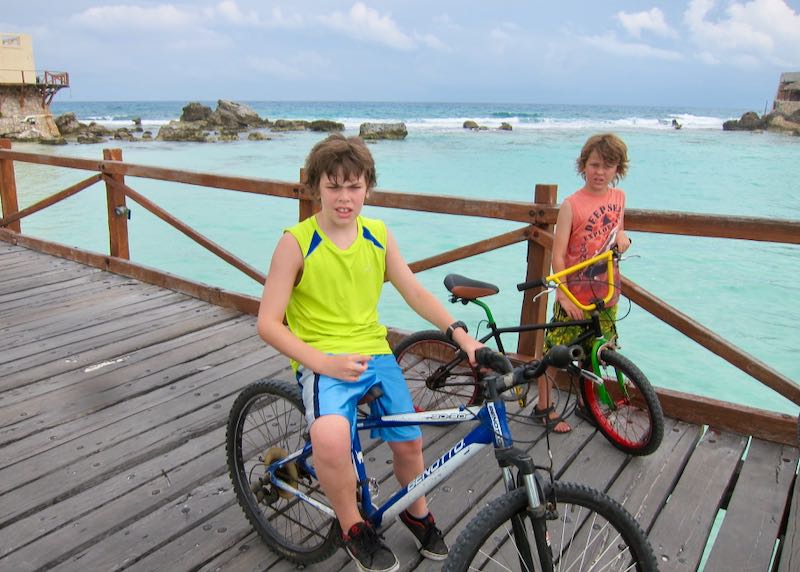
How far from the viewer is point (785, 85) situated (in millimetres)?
60656

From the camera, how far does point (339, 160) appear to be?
78.1 inches

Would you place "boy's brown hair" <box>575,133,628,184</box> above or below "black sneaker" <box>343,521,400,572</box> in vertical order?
above

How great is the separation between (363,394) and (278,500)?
0.75 metres

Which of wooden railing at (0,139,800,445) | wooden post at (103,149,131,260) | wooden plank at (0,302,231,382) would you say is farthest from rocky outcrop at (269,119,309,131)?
wooden plank at (0,302,231,382)

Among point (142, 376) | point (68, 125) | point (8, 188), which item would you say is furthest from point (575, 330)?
point (68, 125)

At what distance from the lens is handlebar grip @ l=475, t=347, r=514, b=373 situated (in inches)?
63.1

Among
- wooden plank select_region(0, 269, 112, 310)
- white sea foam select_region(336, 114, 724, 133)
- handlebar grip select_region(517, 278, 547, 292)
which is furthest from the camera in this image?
white sea foam select_region(336, 114, 724, 133)

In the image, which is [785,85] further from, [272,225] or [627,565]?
[627,565]

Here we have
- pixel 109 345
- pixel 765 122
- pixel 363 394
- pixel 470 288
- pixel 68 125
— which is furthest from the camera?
pixel 765 122

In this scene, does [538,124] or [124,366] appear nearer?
[124,366]

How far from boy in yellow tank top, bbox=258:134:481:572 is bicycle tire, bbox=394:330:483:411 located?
3.61ft

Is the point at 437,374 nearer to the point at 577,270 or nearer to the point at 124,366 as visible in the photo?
the point at 577,270

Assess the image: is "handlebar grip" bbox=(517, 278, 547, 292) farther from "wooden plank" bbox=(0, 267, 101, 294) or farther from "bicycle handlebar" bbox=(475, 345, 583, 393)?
"wooden plank" bbox=(0, 267, 101, 294)

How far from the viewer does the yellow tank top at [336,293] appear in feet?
6.82
